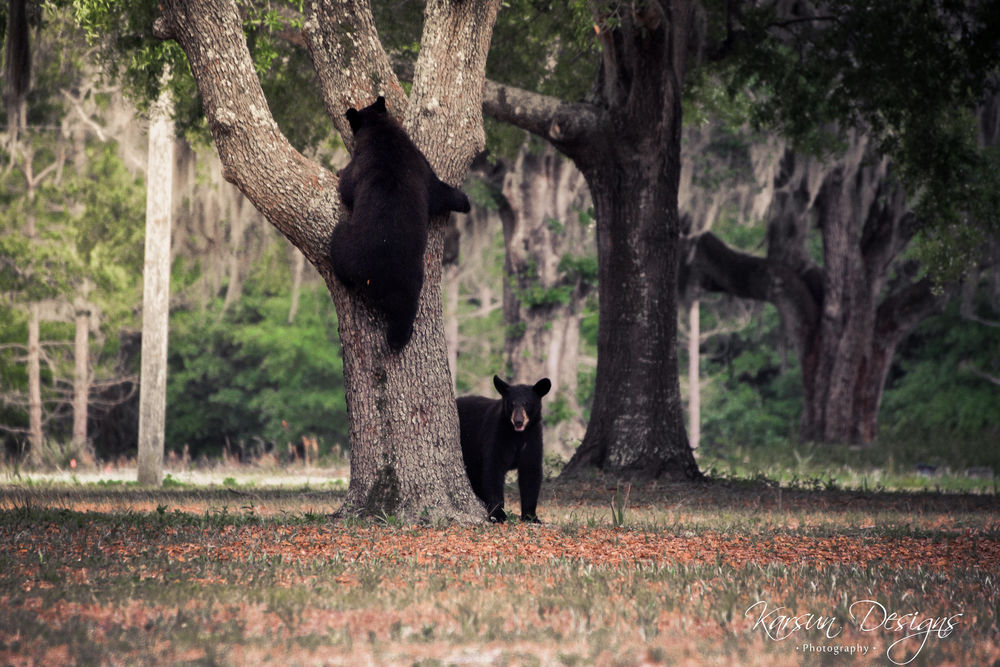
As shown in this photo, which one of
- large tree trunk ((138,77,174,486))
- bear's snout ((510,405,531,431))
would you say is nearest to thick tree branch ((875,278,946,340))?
large tree trunk ((138,77,174,486))

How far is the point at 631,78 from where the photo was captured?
13.5 m

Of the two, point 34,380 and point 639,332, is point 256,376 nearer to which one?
point 34,380

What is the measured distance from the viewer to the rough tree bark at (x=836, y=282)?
888 inches

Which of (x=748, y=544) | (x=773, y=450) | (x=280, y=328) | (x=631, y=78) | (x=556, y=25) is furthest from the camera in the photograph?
(x=280, y=328)

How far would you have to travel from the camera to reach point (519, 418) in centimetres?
848

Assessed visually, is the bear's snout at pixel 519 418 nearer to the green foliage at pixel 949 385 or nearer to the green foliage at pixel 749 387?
the green foliage at pixel 949 385

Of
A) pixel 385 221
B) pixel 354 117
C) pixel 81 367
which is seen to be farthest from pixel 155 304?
pixel 81 367

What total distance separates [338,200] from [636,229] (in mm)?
5987

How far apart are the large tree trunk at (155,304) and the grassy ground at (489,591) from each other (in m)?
6.70

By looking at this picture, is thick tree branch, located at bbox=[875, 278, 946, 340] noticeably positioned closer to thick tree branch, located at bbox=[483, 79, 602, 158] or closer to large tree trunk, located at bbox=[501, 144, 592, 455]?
large tree trunk, located at bbox=[501, 144, 592, 455]

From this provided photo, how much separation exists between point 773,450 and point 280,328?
20.4 meters

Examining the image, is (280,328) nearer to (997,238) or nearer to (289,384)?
(289,384)

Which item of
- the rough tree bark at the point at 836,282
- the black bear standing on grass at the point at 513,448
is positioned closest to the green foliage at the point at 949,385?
the rough tree bark at the point at 836,282

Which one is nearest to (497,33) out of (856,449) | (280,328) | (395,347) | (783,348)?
(395,347)
